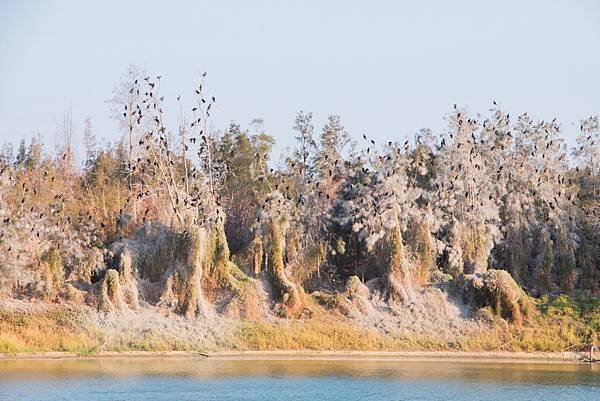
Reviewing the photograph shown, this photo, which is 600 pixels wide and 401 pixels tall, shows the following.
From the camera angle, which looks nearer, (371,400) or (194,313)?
(371,400)

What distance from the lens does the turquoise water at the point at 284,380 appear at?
40.4 metres

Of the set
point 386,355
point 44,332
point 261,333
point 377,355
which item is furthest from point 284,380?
point 44,332

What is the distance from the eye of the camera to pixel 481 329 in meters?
54.0

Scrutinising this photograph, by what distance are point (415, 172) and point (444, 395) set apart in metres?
20.5

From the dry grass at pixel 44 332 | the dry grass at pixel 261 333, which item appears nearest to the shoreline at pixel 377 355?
the dry grass at pixel 261 333

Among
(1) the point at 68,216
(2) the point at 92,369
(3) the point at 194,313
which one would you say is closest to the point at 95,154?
(1) the point at 68,216

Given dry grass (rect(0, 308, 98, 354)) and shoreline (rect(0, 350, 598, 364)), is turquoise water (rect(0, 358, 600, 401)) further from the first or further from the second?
dry grass (rect(0, 308, 98, 354))

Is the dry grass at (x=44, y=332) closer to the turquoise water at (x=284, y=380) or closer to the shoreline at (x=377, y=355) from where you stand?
the shoreline at (x=377, y=355)

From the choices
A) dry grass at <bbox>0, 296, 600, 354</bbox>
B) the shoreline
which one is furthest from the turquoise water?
dry grass at <bbox>0, 296, 600, 354</bbox>

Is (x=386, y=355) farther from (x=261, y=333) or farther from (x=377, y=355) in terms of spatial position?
(x=261, y=333)

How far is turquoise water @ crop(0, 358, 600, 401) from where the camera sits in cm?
4038

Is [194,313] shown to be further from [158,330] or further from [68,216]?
[68,216]

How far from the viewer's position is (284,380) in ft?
144

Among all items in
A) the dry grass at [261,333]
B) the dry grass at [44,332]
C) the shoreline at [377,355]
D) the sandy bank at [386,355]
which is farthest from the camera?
the sandy bank at [386,355]
